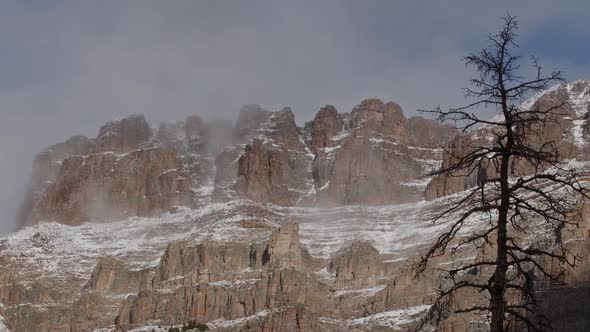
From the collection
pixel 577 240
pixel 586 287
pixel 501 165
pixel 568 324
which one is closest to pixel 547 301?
pixel 568 324

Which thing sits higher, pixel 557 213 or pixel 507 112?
pixel 507 112

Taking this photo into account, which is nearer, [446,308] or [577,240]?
[446,308]

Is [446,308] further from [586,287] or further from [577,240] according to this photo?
[577,240]

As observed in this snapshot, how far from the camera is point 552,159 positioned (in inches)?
830

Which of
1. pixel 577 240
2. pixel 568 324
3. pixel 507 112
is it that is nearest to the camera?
pixel 507 112

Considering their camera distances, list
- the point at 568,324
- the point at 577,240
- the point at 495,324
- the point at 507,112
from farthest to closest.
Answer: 1. the point at 577,240
2. the point at 568,324
3. the point at 507,112
4. the point at 495,324

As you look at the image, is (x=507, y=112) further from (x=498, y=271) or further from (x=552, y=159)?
(x=498, y=271)

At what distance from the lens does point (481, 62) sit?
2177cm

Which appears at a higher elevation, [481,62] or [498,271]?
[481,62]

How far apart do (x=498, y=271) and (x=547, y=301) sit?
139 meters

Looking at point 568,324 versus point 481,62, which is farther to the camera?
point 568,324

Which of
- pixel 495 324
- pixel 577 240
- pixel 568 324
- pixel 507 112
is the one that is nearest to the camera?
pixel 495 324

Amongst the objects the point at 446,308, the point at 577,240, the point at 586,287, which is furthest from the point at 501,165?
the point at 577,240

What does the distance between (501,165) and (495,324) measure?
3413 mm
